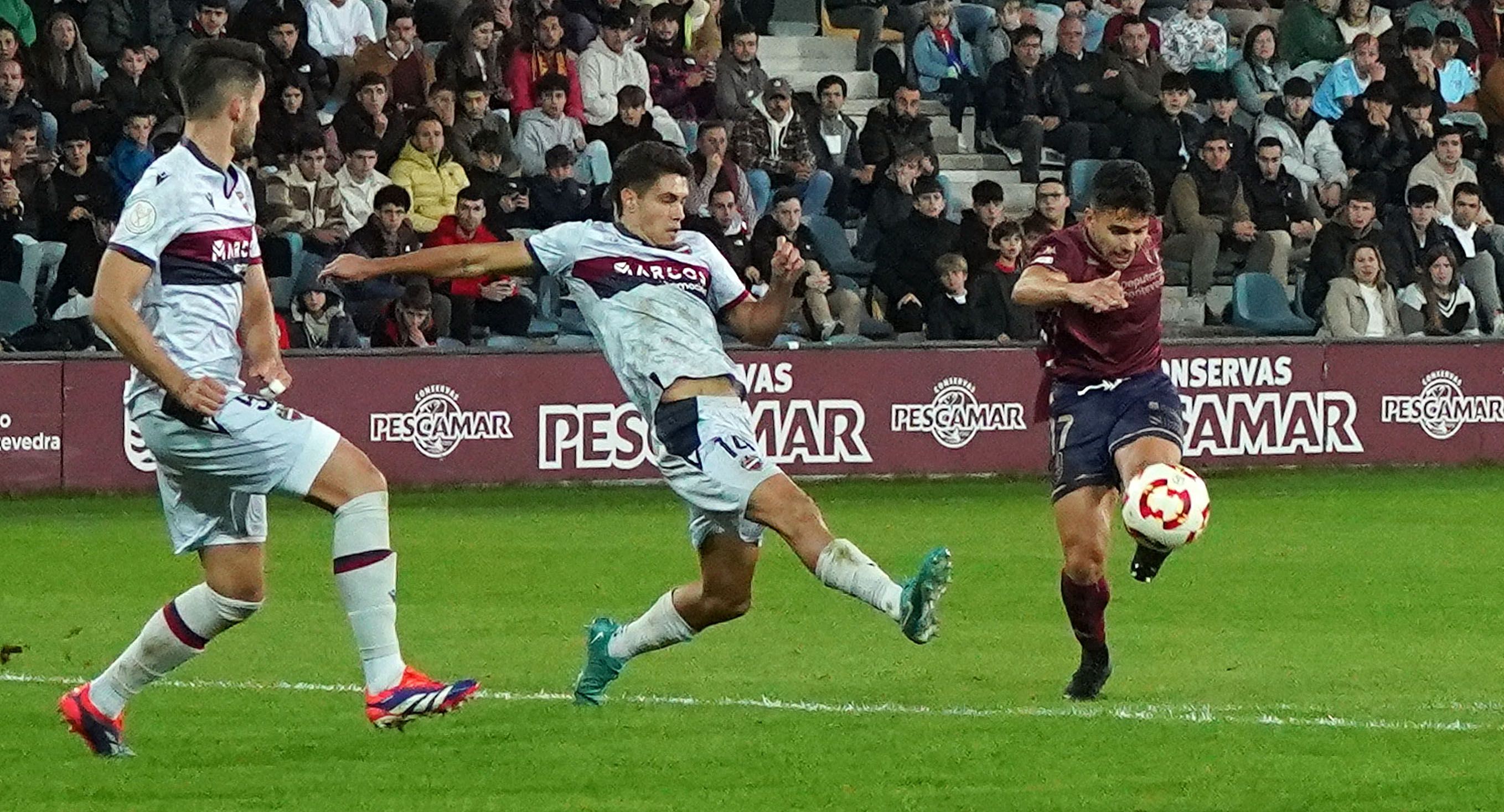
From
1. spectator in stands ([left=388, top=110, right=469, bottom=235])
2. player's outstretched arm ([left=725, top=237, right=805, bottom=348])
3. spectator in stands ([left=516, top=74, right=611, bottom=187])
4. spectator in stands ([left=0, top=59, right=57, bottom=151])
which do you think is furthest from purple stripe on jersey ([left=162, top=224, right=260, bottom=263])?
spectator in stands ([left=516, top=74, right=611, bottom=187])

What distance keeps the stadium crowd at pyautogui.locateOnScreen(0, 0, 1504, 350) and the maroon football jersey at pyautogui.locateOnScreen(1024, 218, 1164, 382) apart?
9827mm

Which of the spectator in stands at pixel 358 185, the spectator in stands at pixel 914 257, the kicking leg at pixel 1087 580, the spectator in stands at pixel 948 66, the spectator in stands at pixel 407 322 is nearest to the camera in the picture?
the kicking leg at pixel 1087 580

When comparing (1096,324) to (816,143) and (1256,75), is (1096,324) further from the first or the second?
(1256,75)

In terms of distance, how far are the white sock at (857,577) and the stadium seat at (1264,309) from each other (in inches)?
586

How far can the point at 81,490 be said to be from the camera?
17250mm

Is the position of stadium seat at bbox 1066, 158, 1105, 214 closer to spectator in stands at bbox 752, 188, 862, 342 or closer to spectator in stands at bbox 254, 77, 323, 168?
spectator in stands at bbox 752, 188, 862, 342

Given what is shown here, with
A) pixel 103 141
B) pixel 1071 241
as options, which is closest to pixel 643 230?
pixel 1071 241

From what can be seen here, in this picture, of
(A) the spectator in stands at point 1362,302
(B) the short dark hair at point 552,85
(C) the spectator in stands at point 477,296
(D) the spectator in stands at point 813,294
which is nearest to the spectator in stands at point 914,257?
(D) the spectator in stands at point 813,294

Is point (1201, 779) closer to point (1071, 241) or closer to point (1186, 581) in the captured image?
point (1071, 241)

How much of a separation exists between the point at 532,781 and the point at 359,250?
12.6 metres

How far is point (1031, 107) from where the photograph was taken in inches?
938

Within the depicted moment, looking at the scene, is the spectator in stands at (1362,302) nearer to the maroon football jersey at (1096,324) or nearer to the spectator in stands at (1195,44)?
the spectator in stands at (1195,44)

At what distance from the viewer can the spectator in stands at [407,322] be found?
61.4 feet

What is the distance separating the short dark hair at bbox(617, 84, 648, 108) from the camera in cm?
2127
